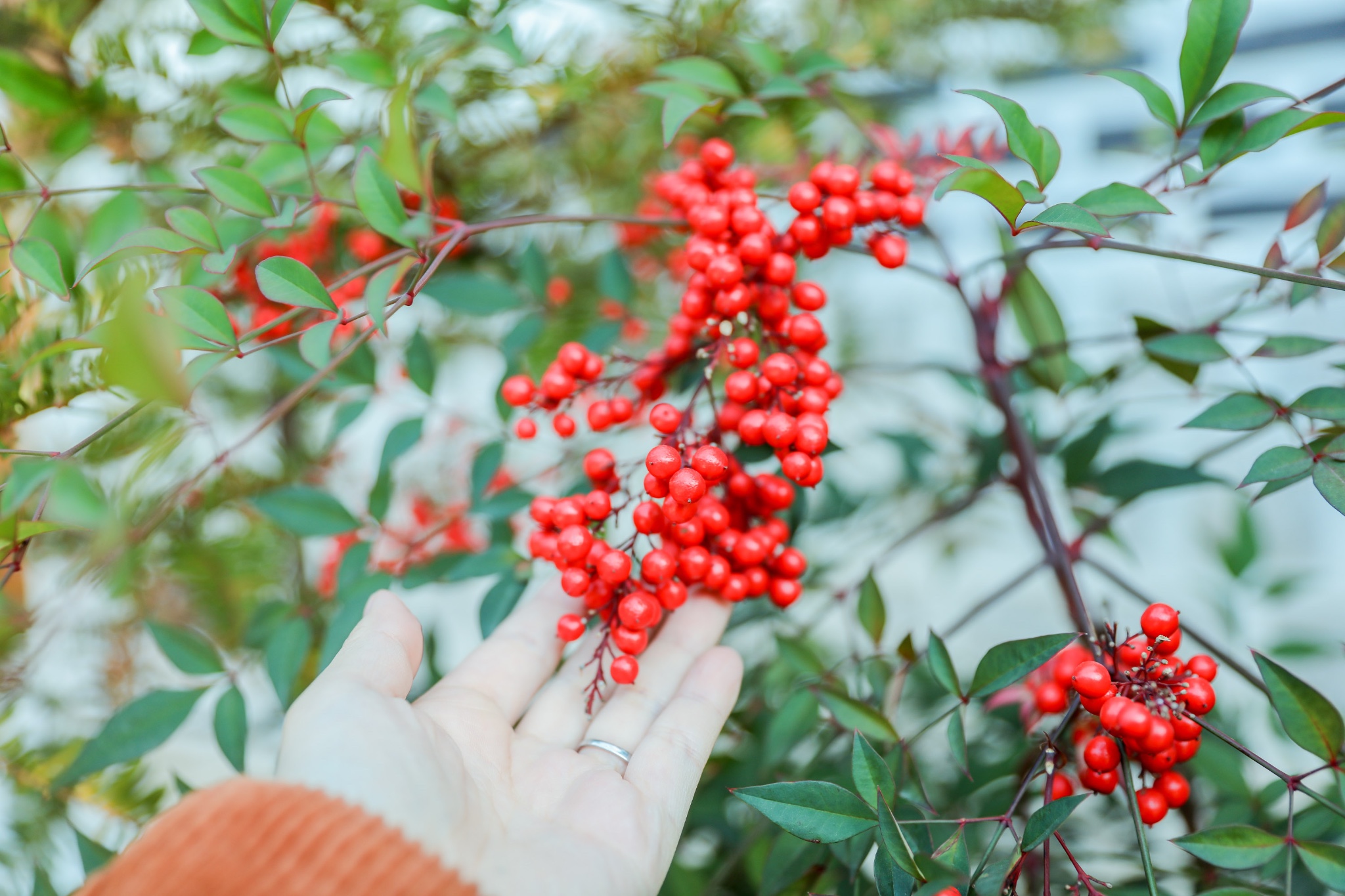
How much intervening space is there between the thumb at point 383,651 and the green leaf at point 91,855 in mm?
240

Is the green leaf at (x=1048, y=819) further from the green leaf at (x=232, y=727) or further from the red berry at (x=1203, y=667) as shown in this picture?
the green leaf at (x=232, y=727)

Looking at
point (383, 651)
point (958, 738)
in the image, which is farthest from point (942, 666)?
point (383, 651)

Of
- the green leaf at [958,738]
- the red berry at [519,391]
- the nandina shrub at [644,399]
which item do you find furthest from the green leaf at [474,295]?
the green leaf at [958,738]

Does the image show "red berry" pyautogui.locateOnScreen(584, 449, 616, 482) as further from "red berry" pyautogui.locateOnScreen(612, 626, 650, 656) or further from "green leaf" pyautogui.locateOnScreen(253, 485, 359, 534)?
"green leaf" pyautogui.locateOnScreen(253, 485, 359, 534)

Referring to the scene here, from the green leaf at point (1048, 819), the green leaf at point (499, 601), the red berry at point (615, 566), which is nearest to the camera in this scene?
the green leaf at point (1048, 819)

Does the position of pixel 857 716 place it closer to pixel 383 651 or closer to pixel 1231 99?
pixel 383 651

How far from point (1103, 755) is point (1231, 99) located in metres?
0.37

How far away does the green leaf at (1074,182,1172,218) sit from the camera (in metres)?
0.40

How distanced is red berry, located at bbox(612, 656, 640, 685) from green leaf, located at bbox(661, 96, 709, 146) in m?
0.33

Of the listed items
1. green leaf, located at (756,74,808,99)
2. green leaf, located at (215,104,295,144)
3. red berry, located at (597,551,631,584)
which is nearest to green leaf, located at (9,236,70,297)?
green leaf, located at (215,104,295,144)

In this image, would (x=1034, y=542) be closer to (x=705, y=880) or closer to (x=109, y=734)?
(x=705, y=880)

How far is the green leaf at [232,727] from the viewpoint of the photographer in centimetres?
54

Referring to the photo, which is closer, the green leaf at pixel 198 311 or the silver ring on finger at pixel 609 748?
the green leaf at pixel 198 311

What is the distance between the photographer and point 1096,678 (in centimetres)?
40
